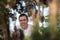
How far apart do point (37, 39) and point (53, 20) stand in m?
0.07

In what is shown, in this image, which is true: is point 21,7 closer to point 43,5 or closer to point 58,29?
point 43,5

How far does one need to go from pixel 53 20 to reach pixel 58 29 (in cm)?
3

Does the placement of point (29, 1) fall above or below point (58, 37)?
above

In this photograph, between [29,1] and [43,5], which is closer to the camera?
[43,5]

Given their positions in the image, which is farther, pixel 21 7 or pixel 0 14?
pixel 21 7

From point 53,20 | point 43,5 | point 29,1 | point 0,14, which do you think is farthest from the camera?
point 29,1

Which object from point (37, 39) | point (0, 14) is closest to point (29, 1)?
point (0, 14)

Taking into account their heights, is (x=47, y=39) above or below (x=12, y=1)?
below

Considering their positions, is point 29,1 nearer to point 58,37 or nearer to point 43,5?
point 43,5

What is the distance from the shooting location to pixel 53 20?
1.04ft

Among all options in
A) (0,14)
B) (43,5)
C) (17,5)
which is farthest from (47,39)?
(17,5)

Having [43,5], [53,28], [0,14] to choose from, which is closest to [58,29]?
[53,28]

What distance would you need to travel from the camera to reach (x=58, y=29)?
32 centimetres

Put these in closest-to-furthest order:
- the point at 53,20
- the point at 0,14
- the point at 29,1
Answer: the point at 53,20
the point at 0,14
the point at 29,1
